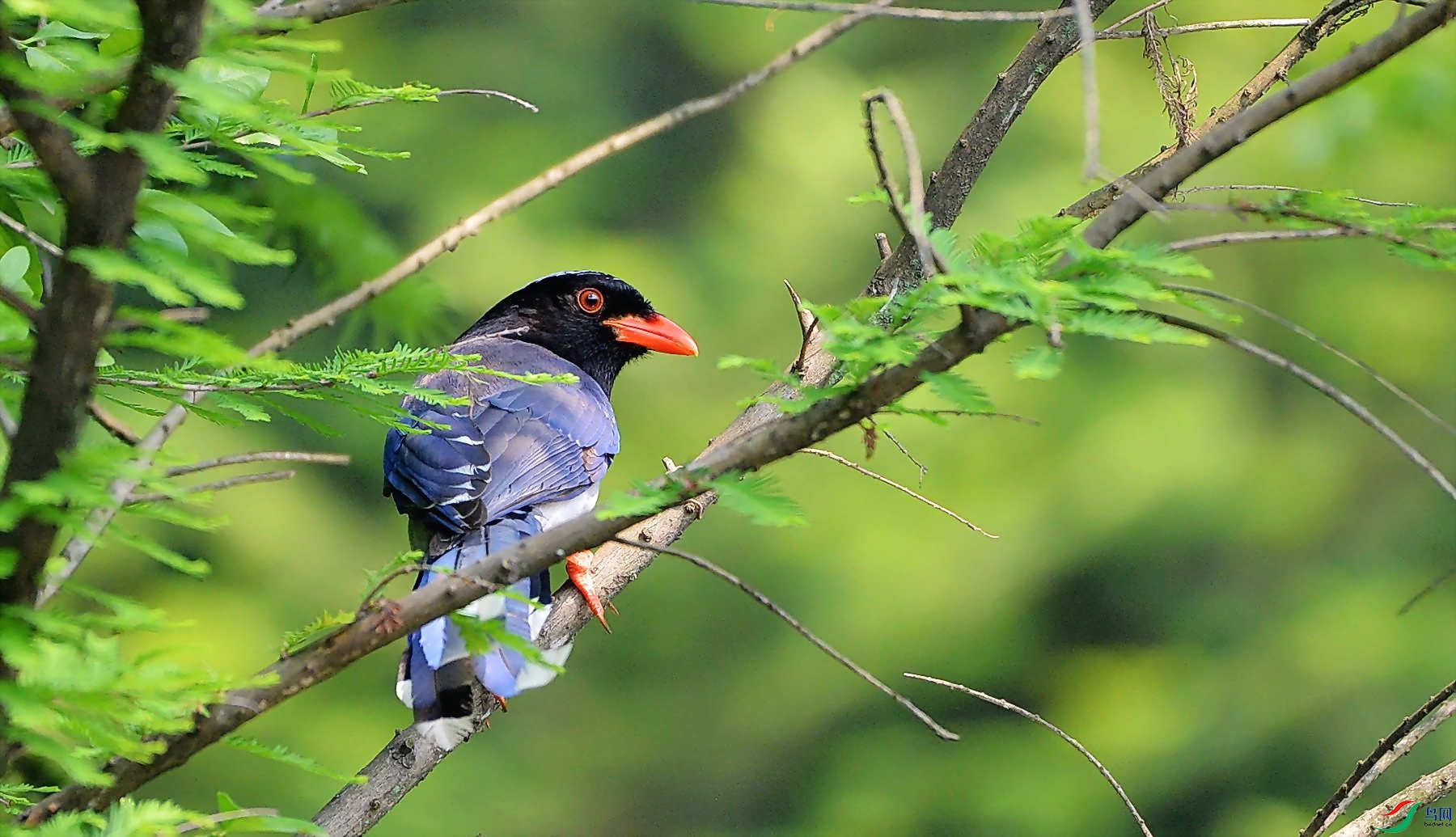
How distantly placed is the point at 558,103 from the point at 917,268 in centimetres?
829

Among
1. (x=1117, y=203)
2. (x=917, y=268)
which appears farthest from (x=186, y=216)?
(x=917, y=268)

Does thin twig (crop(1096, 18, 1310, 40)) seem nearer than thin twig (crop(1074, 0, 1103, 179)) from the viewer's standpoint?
No

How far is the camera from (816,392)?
159 cm

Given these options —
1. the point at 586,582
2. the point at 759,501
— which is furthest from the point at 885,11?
the point at 586,582

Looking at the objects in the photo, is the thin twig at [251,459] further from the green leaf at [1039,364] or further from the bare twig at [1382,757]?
the bare twig at [1382,757]

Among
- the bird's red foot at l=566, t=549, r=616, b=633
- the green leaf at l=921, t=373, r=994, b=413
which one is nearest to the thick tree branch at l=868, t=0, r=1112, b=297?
the bird's red foot at l=566, t=549, r=616, b=633

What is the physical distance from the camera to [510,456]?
363 cm

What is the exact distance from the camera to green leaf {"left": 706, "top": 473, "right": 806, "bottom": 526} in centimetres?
156

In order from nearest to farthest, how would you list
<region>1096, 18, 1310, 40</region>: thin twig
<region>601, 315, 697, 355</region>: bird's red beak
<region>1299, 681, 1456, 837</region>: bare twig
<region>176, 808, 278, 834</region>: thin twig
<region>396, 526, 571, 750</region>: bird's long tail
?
<region>176, 808, 278, 834</region>: thin twig, <region>1299, 681, 1456, 837</region>: bare twig, <region>396, 526, 571, 750</region>: bird's long tail, <region>1096, 18, 1310, 40</region>: thin twig, <region>601, 315, 697, 355</region>: bird's red beak

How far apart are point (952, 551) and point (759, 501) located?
773 cm

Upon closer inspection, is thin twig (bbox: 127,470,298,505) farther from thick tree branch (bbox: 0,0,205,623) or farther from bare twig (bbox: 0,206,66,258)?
bare twig (bbox: 0,206,66,258)

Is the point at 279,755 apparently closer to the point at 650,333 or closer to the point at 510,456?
the point at 510,456

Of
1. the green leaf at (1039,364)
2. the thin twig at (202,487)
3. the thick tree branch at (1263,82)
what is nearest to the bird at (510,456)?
the thin twig at (202,487)

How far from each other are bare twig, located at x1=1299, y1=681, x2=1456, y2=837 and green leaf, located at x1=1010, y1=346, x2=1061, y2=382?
1198mm
